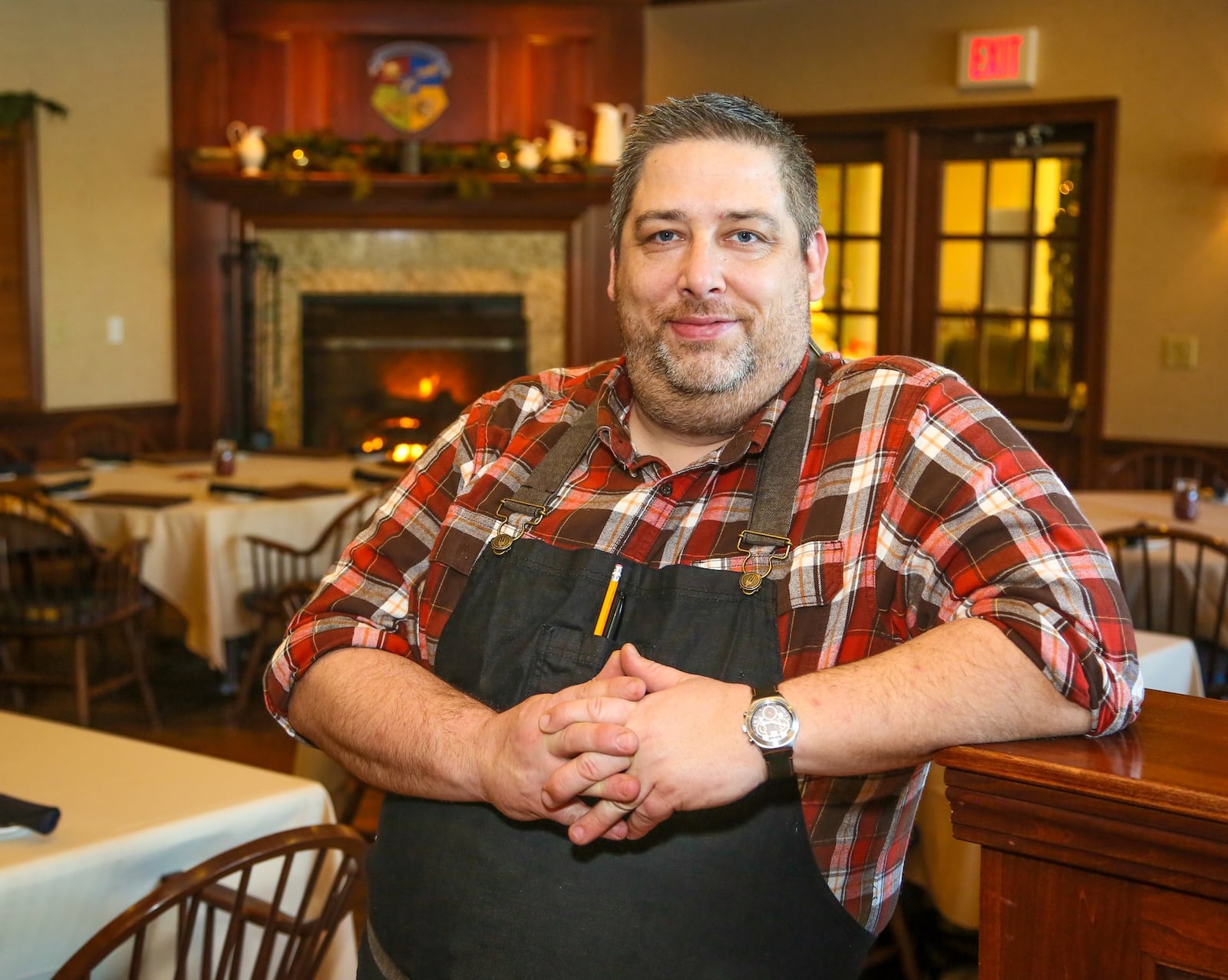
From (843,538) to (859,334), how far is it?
562 centimetres

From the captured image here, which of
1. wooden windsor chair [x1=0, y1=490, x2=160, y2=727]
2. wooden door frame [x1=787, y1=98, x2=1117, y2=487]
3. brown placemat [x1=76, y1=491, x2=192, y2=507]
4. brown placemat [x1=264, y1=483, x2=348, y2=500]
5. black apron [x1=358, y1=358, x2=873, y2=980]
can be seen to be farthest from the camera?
wooden door frame [x1=787, y1=98, x2=1117, y2=487]

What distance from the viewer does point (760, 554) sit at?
4.94 ft

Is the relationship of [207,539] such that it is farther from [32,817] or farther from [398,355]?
[398,355]

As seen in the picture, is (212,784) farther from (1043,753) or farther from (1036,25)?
(1036,25)

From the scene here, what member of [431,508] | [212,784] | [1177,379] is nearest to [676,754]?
[431,508]

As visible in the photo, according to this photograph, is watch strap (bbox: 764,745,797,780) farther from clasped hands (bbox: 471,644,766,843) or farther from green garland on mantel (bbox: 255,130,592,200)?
green garland on mantel (bbox: 255,130,592,200)

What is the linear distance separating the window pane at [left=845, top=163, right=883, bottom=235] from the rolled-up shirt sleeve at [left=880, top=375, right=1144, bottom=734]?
5.50 metres

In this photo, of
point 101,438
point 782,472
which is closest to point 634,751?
point 782,472

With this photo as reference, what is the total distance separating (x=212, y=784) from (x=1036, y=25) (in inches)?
215

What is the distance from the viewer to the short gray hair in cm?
163

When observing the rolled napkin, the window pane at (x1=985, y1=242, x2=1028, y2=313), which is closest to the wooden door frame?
the window pane at (x1=985, y1=242, x2=1028, y2=313)

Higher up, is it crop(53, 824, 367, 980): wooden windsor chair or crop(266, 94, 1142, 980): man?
crop(266, 94, 1142, 980): man

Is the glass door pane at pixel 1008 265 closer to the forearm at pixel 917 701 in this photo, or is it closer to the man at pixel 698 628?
the man at pixel 698 628

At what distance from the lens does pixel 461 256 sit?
7578 millimetres
